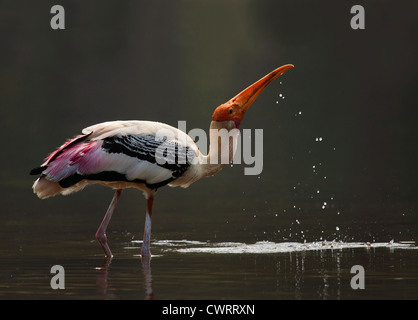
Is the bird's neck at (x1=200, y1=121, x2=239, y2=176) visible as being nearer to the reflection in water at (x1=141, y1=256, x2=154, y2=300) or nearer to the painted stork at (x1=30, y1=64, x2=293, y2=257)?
the painted stork at (x1=30, y1=64, x2=293, y2=257)

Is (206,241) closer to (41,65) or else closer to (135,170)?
(135,170)

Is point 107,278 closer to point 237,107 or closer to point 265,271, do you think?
point 265,271

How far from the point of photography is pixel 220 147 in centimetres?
1139

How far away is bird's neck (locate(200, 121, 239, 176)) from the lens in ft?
37.3

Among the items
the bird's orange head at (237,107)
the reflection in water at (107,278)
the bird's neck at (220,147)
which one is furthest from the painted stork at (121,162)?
the bird's orange head at (237,107)

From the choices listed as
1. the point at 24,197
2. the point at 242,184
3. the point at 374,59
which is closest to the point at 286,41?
the point at 374,59

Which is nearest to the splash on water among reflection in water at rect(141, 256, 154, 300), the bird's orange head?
reflection in water at rect(141, 256, 154, 300)

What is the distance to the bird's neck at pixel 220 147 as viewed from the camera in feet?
37.3

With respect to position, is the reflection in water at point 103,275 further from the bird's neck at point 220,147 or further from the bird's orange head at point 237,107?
the bird's orange head at point 237,107

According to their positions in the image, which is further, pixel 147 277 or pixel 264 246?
pixel 264 246

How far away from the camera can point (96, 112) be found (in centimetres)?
3816

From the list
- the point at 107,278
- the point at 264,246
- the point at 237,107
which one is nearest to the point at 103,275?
the point at 107,278

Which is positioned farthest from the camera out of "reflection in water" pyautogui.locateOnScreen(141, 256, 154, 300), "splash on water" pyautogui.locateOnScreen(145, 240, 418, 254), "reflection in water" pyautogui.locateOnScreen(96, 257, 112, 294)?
"splash on water" pyautogui.locateOnScreen(145, 240, 418, 254)
